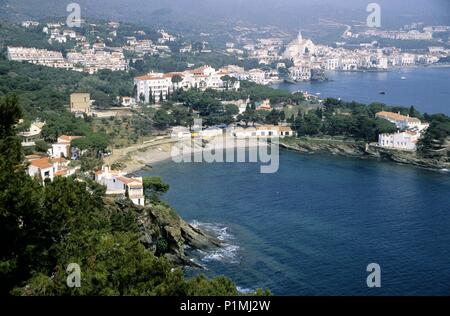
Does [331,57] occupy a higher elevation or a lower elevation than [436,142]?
higher

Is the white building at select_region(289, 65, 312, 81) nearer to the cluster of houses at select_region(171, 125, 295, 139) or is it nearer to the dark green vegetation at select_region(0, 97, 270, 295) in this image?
the cluster of houses at select_region(171, 125, 295, 139)

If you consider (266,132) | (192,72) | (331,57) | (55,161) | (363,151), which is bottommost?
(363,151)

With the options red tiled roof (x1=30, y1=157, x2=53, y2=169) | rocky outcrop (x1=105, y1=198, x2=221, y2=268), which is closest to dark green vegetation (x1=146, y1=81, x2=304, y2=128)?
red tiled roof (x1=30, y1=157, x2=53, y2=169)

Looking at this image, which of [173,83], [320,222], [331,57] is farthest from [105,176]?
[331,57]

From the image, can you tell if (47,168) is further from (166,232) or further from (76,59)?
(76,59)

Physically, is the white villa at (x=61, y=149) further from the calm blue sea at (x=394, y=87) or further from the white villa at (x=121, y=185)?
the calm blue sea at (x=394, y=87)

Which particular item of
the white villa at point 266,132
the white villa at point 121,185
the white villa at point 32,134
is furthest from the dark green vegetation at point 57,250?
the white villa at point 266,132

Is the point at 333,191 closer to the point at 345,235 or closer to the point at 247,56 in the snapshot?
the point at 345,235
